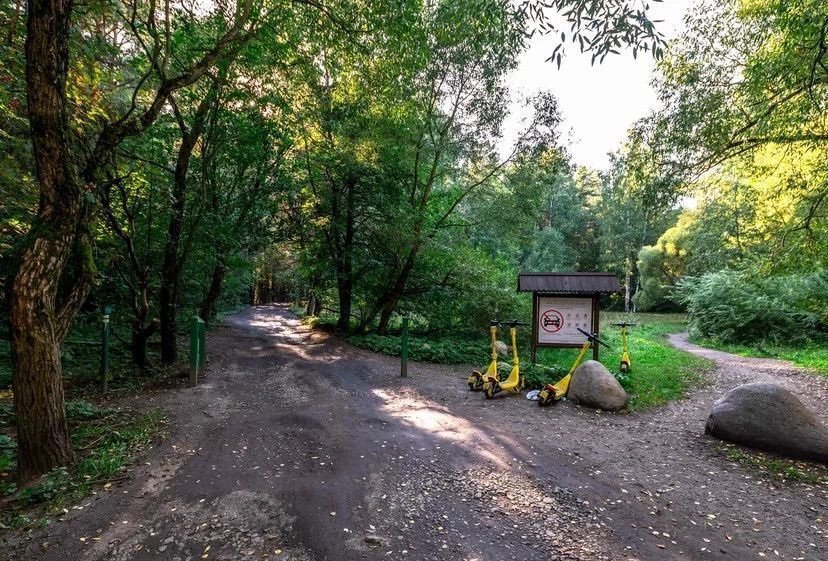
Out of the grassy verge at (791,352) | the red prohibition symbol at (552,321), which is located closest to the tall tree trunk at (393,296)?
the red prohibition symbol at (552,321)

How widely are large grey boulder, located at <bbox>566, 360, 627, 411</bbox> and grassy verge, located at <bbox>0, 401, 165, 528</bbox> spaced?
651 cm

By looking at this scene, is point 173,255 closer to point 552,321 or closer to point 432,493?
point 432,493

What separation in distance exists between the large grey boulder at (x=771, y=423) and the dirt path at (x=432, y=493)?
44 centimetres

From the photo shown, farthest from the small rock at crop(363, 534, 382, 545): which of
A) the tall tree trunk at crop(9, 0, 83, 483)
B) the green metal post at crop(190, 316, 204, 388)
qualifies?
the green metal post at crop(190, 316, 204, 388)

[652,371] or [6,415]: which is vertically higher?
[6,415]

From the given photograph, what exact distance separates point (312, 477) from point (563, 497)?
8.25 ft

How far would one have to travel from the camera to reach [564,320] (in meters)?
9.29

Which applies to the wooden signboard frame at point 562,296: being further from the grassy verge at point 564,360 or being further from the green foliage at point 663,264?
the green foliage at point 663,264

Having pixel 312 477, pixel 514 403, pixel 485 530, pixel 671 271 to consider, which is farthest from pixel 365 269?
pixel 671 271

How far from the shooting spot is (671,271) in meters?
31.9

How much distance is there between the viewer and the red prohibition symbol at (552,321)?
929 cm

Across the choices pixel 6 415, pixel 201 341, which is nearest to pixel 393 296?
pixel 201 341

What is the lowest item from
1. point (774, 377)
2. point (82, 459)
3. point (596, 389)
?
point (774, 377)

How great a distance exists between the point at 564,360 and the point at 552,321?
263 centimetres
